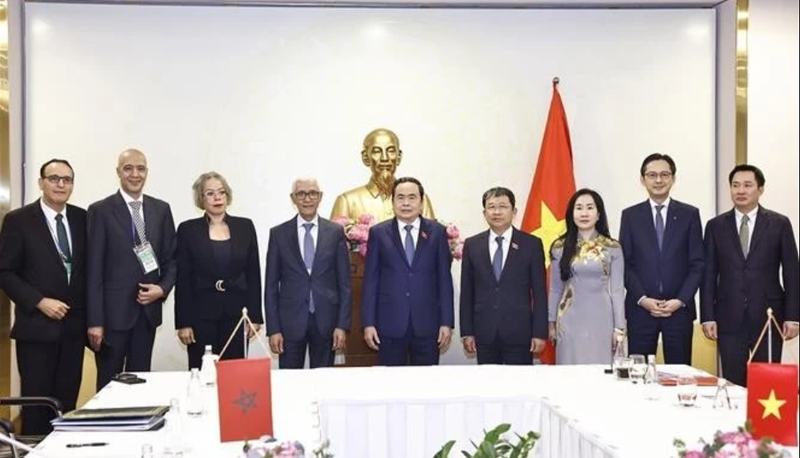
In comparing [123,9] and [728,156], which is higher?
[123,9]

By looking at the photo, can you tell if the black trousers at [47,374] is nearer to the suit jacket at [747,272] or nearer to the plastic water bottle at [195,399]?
the plastic water bottle at [195,399]

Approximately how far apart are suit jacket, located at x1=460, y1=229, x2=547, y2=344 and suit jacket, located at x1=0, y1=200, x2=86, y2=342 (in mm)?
2098

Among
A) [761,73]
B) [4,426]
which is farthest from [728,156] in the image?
[4,426]

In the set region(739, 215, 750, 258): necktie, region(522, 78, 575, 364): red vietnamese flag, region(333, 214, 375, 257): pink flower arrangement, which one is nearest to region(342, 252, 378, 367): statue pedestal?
region(333, 214, 375, 257): pink flower arrangement

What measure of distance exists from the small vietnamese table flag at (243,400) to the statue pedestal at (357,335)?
299 cm

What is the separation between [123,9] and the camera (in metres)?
6.52

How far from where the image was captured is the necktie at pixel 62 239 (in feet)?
15.7

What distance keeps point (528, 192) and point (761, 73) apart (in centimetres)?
177

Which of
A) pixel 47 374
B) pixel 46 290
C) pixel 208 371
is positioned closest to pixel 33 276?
pixel 46 290

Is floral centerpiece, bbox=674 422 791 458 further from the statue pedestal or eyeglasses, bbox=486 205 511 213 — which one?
the statue pedestal

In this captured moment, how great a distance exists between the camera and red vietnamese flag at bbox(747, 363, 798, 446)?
98.0 inches

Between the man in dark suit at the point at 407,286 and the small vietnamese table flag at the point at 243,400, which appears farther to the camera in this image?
the man in dark suit at the point at 407,286

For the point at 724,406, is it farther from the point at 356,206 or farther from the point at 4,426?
the point at 356,206

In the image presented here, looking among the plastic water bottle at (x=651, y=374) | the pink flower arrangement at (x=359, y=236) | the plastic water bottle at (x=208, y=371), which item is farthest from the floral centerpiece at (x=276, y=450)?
the pink flower arrangement at (x=359, y=236)
